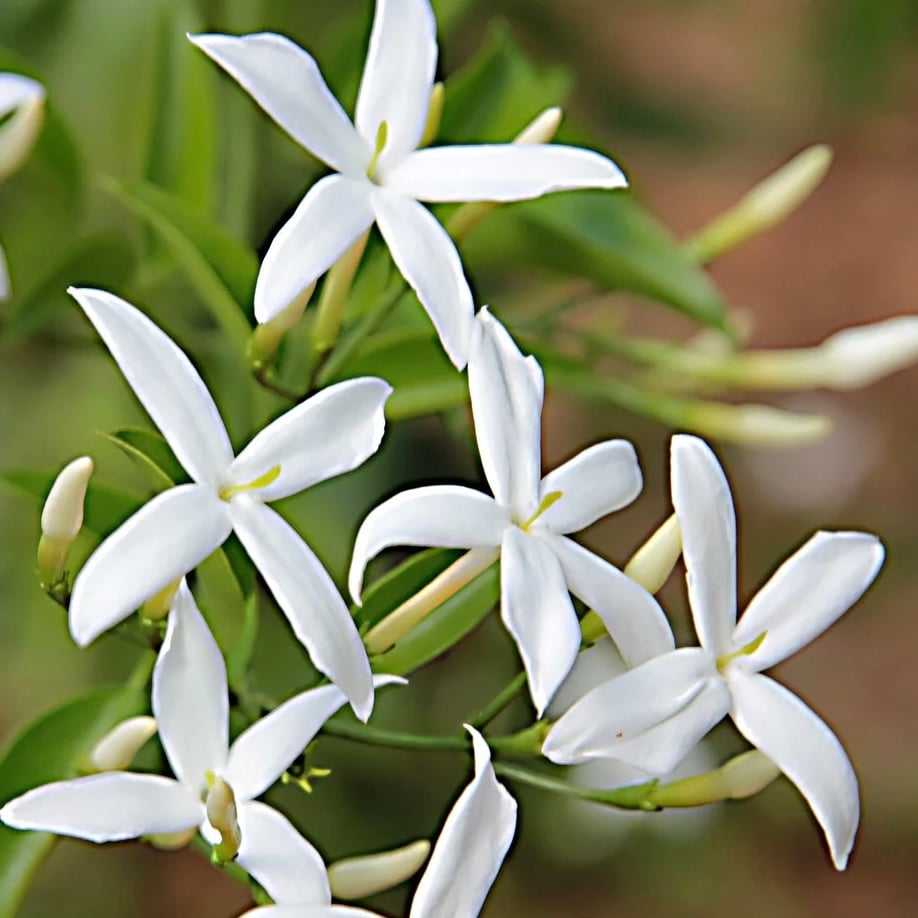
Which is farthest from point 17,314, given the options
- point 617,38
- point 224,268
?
point 617,38

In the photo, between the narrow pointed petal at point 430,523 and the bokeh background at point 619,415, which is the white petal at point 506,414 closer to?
the narrow pointed petal at point 430,523

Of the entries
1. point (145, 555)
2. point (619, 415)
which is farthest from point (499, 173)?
point (619, 415)

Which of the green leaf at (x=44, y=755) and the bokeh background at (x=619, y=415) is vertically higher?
the green leaf at (x=44, y=755)

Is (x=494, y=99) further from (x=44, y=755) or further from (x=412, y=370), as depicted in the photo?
(x=44, y=755)

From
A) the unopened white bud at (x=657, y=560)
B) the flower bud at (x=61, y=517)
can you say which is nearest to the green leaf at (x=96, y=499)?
the flower bud at (x=61, y=517)

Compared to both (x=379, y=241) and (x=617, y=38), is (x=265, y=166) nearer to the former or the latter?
(x=379, y=241)
